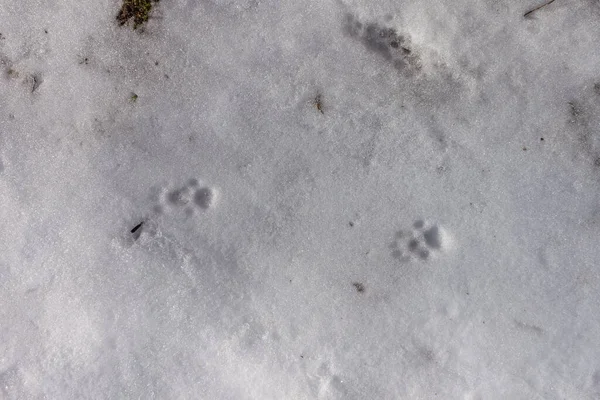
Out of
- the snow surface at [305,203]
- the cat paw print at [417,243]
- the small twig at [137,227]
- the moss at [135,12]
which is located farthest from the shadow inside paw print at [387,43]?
the small twig at [137,227]

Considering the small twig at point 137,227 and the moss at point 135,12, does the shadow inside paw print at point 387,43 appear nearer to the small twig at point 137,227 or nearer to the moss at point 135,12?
the moss at point 135,12

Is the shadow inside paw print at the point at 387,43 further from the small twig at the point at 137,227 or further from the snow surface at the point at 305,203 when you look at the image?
the small twig at the point at 137,227

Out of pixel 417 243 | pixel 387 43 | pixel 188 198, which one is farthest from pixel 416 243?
pixel 188 198

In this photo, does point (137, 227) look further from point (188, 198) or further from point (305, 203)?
point (305, 203)

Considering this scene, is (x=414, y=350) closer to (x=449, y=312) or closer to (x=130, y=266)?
(x=449, y=312)

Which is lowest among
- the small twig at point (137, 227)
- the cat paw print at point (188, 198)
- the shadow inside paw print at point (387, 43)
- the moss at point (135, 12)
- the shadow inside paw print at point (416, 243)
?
the small twig at point (137, 227)

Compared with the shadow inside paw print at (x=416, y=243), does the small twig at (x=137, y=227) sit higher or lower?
lower

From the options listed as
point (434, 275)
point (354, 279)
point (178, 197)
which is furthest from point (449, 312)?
point (178, 197)
